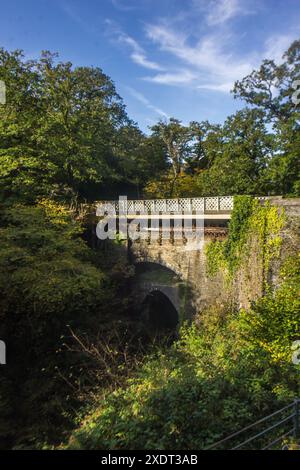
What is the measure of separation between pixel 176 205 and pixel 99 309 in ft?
21.2

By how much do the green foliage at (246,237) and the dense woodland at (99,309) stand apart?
127 mm

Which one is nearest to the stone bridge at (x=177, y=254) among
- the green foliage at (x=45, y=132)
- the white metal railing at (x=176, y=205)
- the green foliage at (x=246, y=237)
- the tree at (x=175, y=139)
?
the white metal railing at (x=176, y=205)

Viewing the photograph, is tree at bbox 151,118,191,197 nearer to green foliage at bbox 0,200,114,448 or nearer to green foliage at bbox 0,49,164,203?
green foliage at bbox 0,49,164,203

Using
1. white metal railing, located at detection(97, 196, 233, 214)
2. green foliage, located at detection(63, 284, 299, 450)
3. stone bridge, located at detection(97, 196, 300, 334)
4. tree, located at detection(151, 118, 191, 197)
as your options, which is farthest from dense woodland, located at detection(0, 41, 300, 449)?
tree, located at detection(151, 118, 191, 197)

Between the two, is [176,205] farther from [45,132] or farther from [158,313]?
[45,132]

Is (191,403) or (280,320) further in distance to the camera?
(280,320)

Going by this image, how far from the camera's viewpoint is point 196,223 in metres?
15.0

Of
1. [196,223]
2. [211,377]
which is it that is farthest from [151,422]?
[196,223]

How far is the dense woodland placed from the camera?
6.68 m

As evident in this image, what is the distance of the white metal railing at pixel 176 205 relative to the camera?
47.7 feet

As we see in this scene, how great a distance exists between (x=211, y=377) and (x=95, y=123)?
1666 cm

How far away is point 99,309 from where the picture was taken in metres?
14.7

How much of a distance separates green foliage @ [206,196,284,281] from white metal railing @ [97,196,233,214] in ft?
5.65

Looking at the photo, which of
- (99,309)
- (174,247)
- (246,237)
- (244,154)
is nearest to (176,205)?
(174,247)
